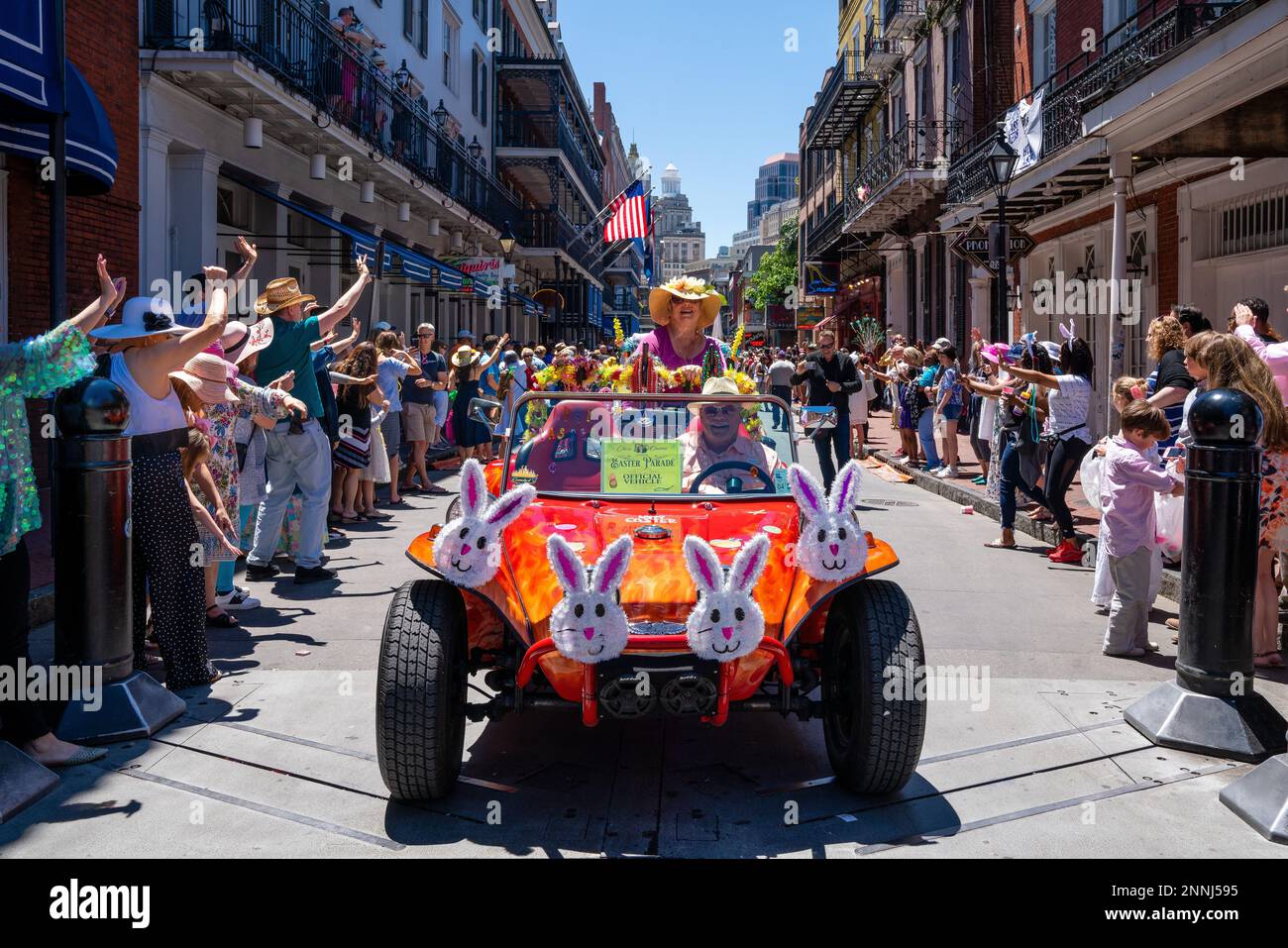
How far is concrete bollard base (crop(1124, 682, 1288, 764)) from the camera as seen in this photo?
4746mm

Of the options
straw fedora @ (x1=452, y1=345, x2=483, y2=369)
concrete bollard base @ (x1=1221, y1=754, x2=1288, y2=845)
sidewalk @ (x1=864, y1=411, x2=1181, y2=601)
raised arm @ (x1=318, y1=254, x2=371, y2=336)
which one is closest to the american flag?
sidewalk @ (x1=864, y1=411, x2=1181, y2=601)

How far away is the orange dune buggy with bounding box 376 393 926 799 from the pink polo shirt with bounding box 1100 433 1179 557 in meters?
2.62

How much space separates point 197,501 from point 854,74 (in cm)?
3407

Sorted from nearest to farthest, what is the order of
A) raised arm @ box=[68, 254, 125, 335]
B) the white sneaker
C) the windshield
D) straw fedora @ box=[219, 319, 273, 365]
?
raised arm @ box=[68, 254, 125, 335] < the windshield < straw fedora @ box=[219, 319, 273, 365] < the white sneaker

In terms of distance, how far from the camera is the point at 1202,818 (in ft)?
13.4

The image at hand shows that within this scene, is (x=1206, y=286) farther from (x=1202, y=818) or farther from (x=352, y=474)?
(x=1202, y=818)

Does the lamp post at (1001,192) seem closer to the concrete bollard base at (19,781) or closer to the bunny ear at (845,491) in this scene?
the bunny ear at (845,491)

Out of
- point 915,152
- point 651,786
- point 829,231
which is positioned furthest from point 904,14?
point 651,786

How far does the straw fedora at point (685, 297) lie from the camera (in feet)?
22.9

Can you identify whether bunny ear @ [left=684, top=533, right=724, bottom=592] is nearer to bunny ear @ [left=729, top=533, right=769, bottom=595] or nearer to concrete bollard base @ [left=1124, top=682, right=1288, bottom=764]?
bunny ear @ [left=729, top=533, right=769, bottom=595]

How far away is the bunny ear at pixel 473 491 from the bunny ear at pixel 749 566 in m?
0.93

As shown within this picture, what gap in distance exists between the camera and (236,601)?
24.4ft

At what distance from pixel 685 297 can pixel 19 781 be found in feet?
14.1
